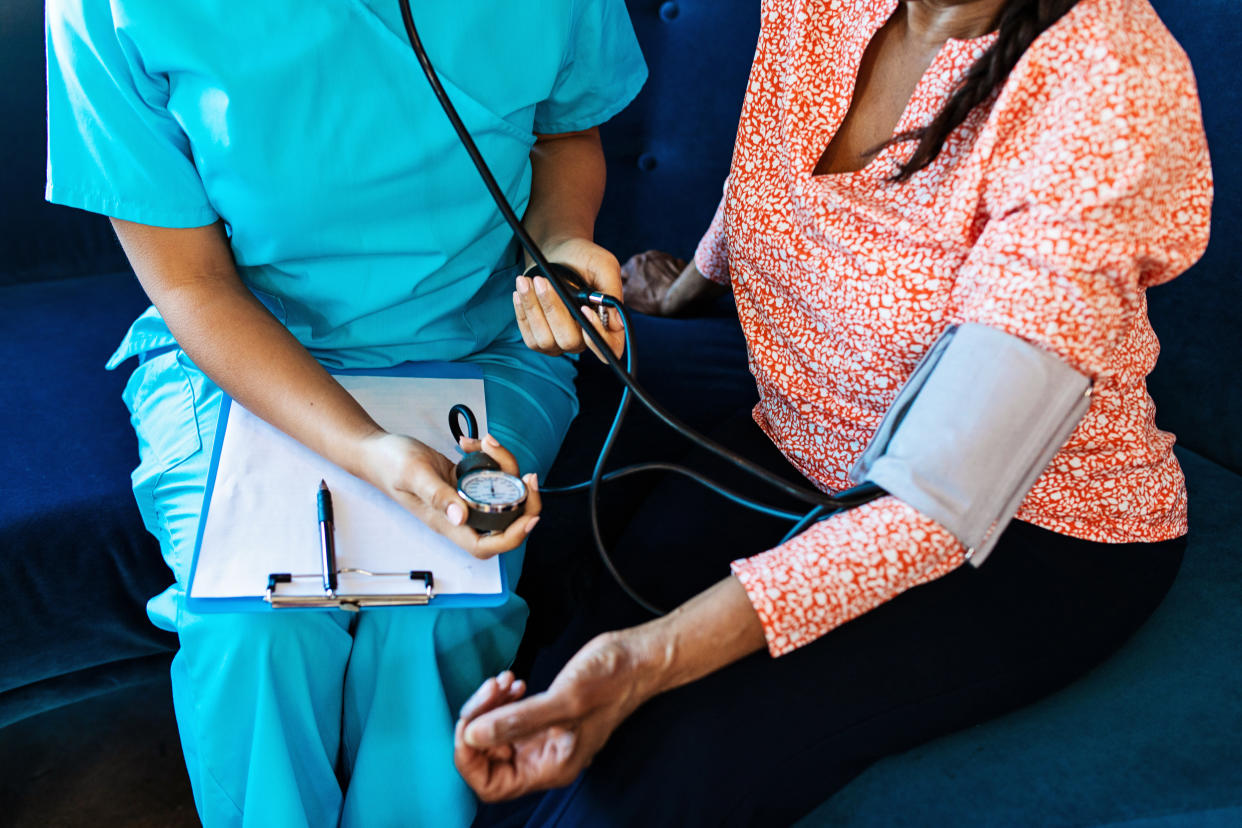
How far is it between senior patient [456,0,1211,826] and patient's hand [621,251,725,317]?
0.29m

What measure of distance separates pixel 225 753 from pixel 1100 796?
784 mm

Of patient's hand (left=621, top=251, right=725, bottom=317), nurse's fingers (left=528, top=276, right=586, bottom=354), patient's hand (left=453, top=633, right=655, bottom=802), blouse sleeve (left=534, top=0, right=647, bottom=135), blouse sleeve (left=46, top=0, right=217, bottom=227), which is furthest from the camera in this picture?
patient's hand (left=621, top=251, right=725, bottom=317)

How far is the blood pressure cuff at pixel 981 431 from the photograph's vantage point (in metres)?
0.68

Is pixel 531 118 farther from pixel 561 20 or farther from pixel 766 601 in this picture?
pixel 766 601

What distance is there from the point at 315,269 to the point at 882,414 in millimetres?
578

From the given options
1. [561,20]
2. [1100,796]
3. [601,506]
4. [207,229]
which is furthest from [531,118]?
[1100,796]

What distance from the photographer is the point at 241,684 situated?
83 centimetres

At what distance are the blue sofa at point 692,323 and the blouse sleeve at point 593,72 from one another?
34 centimetres

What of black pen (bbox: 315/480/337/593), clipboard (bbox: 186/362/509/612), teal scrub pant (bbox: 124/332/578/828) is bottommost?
teal scrub pant (bbox: 124/332/578/828)

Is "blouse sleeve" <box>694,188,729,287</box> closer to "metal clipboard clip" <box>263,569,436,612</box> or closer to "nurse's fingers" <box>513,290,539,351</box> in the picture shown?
"nurse's fingers" <box>513,290,539,351</box>

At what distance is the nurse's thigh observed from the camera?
32.4 inches

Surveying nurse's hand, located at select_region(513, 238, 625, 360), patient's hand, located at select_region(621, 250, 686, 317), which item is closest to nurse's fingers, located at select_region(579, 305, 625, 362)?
nurse's hand, located at select_region(513, 238, 625, 360)

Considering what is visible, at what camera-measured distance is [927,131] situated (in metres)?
0.82

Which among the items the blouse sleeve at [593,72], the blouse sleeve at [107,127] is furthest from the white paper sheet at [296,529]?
the blouse sleeve at [593,72]
